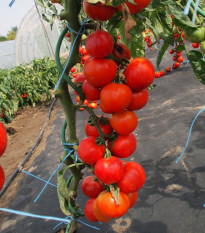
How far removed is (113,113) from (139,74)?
0.14 metres

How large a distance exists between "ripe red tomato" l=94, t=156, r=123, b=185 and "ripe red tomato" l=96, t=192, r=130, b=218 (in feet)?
0.16

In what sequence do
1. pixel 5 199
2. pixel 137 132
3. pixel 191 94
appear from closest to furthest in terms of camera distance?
pixel 5 199, pixel 137 132, pixel 191 94

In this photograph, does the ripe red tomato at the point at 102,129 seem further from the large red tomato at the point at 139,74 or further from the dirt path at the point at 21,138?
the dirt path at the point at 21,138

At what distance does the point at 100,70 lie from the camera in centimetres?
59

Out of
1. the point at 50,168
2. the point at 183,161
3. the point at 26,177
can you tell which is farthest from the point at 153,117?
the point at 26,177

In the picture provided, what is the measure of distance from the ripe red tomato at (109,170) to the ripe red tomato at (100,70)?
0.23 metres

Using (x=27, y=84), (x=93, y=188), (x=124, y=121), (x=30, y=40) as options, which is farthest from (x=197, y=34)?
(x=30, y=40)

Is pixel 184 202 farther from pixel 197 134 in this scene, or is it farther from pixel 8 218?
pixel 8 218

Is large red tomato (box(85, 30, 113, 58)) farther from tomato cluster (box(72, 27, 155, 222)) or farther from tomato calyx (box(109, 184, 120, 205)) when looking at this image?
tomato calyx (box(109, 184, 120, 205))

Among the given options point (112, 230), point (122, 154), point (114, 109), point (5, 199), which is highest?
point (114, 109)

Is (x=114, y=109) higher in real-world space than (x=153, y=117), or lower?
higher

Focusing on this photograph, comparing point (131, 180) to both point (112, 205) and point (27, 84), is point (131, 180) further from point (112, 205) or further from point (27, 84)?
point (27, 84)

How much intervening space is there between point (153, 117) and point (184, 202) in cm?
167

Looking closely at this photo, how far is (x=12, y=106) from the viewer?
477 centimetres
